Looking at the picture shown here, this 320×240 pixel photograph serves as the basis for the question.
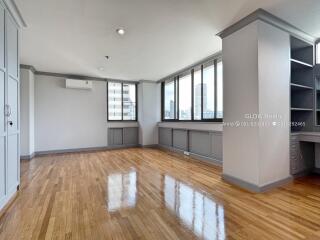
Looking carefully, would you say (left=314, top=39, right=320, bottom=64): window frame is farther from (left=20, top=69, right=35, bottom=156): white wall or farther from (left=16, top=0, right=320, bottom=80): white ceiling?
(left=20, top=69, right=35, bottom=156): white wall

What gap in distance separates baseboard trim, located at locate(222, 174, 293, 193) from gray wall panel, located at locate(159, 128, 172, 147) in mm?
A: 3268

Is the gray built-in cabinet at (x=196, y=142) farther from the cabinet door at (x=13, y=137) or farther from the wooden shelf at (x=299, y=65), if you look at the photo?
the cabinet door at (x=13, y=137)

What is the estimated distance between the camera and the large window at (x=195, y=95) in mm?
4355

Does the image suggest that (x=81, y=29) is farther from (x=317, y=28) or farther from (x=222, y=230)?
(x=317, y=28)

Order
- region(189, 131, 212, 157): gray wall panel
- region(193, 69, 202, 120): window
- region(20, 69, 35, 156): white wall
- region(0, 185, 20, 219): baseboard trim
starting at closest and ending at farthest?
region(0, 185, 20, 219): baseboard trim
region(189, 131, 212, 157): gray wall panel
region(20, 69, 35, 156): white wall
region(193, 69, 202, 120): window

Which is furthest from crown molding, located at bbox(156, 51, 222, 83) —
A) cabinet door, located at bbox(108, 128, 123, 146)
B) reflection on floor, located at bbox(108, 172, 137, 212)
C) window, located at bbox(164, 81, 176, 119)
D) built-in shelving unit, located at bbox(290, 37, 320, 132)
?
reflection on floor, located at bbox(108, 172, 137, 212)

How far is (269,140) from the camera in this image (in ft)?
9.02

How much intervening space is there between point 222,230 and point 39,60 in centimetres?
528

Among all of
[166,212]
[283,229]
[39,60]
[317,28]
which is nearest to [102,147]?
[39,60]

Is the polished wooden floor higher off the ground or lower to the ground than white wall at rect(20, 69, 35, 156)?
lower

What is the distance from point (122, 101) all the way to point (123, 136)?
4.42 ft

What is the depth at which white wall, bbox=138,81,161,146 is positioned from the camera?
6.88m

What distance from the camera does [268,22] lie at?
2.71 m

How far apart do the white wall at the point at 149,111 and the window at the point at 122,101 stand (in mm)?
332
